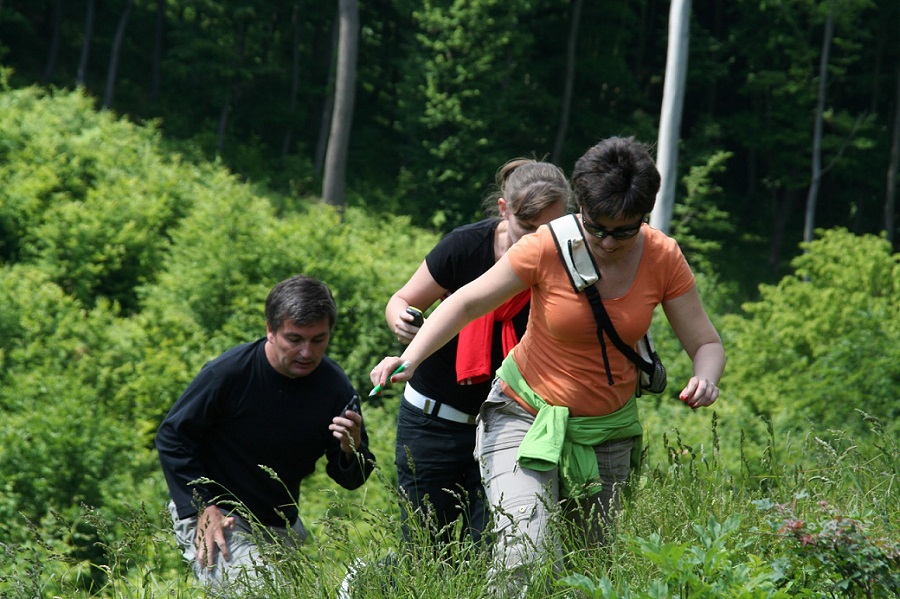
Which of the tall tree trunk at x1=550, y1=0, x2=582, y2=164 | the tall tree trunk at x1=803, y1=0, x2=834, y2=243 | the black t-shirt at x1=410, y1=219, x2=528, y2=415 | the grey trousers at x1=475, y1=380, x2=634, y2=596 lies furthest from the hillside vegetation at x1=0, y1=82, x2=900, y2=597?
the tall tree trunk at x1=550, y1=0, x2=582, y2=164

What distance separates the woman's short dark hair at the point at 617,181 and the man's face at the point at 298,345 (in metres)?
1.31

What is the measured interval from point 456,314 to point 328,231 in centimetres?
879

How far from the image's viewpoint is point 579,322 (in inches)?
124

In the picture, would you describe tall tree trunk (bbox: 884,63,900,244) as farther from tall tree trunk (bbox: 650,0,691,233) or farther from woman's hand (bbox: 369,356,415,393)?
woman's hand (bbox: 369,356,415,393)

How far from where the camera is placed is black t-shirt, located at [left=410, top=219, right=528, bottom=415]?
12.7 ft

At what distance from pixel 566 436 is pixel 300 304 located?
1214 mm

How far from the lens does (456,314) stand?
10.6ft

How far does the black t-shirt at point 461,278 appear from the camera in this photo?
3.87 metres

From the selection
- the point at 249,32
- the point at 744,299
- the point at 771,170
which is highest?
the point at 249,32

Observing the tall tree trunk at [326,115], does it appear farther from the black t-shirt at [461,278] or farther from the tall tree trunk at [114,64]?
the black t-shirt at [461,278]

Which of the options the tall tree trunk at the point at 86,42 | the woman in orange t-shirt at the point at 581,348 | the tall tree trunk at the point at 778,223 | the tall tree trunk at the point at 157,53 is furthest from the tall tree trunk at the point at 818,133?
the woman in orange t-shirt at the point at 581,348

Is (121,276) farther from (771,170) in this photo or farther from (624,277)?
(771,170)

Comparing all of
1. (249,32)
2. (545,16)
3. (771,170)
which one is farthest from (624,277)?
(249,32)

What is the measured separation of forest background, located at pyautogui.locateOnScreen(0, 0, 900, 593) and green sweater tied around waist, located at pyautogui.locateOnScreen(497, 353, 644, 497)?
37 centimetres
